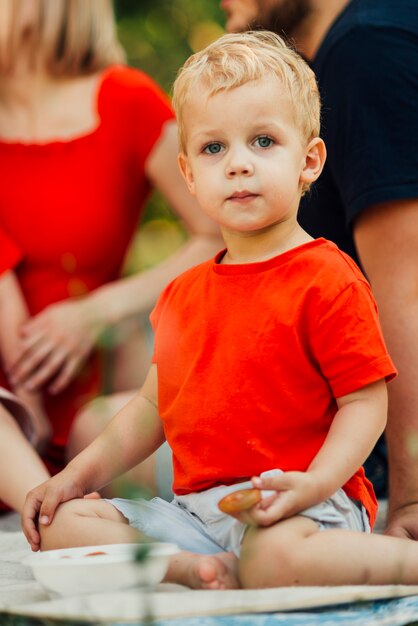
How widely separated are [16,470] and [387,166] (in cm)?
90

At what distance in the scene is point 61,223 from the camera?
100.0 inches

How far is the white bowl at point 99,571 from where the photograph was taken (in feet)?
4.47

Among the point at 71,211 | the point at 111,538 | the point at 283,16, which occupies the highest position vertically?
the point at 283,16

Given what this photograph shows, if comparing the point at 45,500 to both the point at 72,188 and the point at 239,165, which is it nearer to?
the point at 239,165

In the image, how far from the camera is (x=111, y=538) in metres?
1.51

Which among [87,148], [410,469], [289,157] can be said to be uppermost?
[289,157]

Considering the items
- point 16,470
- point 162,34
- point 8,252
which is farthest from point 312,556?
point 162,34

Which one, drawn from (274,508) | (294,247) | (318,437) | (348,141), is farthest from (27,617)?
(348,141)

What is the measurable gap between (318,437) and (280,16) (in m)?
0.99

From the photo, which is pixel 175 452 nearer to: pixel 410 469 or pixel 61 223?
pixel 410 469

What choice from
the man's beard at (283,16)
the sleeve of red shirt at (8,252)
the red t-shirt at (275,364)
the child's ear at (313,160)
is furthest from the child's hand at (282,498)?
the sleeve of red shirt at (8,252)

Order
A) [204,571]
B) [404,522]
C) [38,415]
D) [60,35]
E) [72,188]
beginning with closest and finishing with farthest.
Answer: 1. [204,571]
2. [404,522]
3. [38,415]
4. [72,188]
5. [60,35]

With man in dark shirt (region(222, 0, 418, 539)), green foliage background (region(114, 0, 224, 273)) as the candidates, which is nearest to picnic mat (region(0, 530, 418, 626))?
man in dark shirt (region(222, 0, 418, 539))

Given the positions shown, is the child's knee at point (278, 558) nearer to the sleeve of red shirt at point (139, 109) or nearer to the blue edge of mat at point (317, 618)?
the blue edge of mat at point (317, 618)
